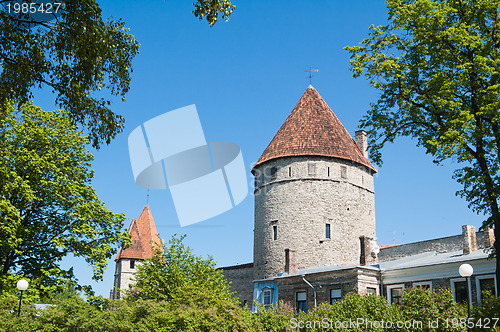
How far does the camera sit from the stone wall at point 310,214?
125 ft

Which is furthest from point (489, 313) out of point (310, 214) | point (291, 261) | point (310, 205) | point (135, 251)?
point (135, 251)

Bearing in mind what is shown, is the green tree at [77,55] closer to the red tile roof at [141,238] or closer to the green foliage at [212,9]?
the green foliage at [212,9]

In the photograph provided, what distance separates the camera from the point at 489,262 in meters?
23.0

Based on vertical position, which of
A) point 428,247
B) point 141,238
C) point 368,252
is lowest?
point 368,252

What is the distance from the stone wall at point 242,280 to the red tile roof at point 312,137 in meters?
8.20

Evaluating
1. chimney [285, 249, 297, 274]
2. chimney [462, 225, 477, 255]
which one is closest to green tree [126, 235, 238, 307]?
chimney [285, 249, 297, 274]

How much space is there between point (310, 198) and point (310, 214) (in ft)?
3.83

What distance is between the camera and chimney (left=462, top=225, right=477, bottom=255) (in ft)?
85.8

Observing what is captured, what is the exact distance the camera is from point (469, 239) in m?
26.4

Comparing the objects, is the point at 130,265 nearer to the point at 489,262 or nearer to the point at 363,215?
the point at 363,215

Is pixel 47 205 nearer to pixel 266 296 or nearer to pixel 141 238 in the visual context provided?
pixel 266 296

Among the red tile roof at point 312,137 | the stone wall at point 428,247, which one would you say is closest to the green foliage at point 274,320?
the stone wall at point 428,247

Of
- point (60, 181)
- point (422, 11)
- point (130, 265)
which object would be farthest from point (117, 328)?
point (130, 265)

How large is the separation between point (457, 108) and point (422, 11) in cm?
364
